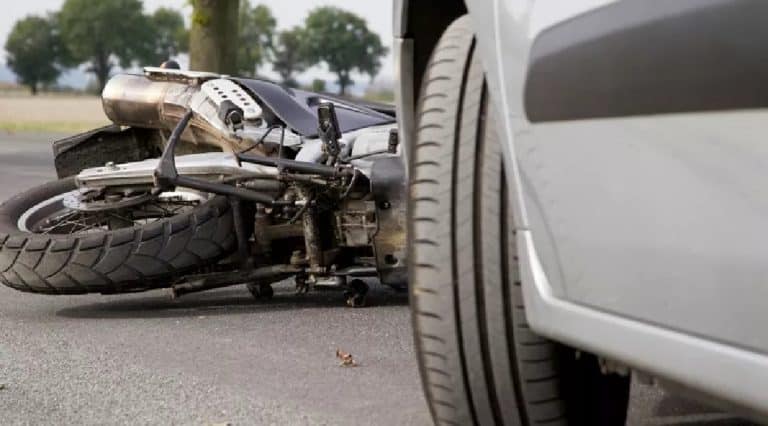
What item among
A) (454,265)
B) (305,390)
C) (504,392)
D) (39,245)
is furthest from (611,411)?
(39,245)

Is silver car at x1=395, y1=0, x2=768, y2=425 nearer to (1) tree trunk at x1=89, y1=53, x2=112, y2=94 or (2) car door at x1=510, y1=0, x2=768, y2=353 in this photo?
(2) car door at x1=510, y1=0, x2=768, y2=353

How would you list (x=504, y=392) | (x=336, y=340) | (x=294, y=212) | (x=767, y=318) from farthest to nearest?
(x=294, y=212) < (x=336, y=340) < (x=504, y=392) < (x=767, y=318)

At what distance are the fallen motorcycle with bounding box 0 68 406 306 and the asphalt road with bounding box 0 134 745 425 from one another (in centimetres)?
17

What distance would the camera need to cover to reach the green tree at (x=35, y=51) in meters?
133

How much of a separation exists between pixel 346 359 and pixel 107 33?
412 feet

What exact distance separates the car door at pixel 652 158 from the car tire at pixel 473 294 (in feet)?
1.08

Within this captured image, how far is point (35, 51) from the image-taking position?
134875mm

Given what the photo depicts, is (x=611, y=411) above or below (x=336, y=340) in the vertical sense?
above

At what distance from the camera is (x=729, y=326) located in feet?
6.84

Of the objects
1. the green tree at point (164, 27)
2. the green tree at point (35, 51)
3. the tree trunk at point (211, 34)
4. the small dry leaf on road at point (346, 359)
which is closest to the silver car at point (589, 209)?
the small dry leaf on road at point (346, 359)

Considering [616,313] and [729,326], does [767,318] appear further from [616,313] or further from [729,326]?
[616,313]

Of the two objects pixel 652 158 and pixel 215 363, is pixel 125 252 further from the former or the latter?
A: pixel 652 158

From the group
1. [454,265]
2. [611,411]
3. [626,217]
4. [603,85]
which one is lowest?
[611,411]

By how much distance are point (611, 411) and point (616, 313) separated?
0.77m
